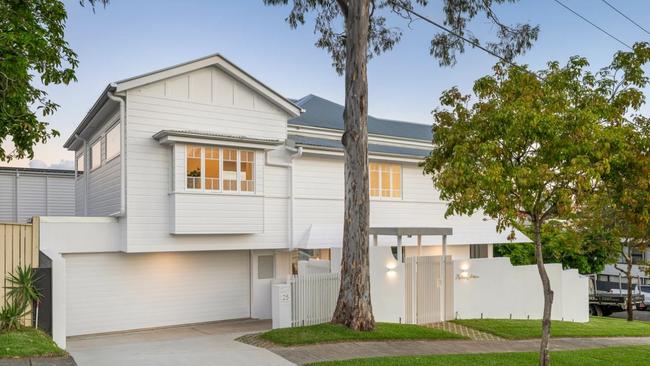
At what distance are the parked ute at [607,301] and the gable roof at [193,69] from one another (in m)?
18.5

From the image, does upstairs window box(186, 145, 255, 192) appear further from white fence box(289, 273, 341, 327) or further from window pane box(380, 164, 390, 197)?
window pane box(380, 164, 390, 197)

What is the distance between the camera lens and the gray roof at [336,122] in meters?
21.9

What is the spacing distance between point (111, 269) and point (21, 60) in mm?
8436

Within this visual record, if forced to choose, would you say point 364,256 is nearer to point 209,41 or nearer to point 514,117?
point 514,117

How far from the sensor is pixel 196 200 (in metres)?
16.9

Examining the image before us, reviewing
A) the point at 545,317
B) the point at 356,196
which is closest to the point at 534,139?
the point at 545,317

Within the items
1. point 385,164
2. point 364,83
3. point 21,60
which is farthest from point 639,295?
point 21,60

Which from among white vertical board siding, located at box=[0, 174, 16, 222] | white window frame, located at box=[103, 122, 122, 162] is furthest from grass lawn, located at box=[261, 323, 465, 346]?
white vertical board siding, located at box=[0, 174, 16, 222]

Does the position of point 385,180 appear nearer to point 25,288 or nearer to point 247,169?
point 247,169

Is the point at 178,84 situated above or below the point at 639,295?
above

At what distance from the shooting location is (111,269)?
16.9 metres

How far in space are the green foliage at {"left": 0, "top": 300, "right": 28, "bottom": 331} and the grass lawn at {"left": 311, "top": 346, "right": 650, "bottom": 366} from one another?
5764 mm

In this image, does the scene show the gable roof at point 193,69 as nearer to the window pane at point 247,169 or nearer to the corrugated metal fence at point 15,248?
the window pane at point 247,169

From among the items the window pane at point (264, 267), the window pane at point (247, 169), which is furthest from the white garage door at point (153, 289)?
the window pane at point (247, 169)
